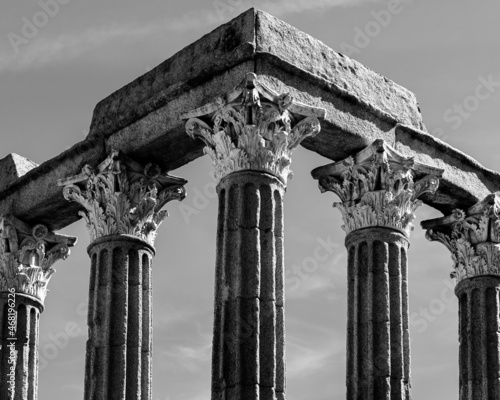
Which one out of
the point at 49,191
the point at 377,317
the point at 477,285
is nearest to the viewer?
the point at 377,317

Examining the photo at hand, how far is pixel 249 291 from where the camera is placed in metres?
38.2

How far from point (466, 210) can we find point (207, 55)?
8.22 metres

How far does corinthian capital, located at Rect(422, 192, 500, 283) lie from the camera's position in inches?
1791

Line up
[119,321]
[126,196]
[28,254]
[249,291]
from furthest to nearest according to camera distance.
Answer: [28,254] → [126,196] → [119,321] → [249,291]

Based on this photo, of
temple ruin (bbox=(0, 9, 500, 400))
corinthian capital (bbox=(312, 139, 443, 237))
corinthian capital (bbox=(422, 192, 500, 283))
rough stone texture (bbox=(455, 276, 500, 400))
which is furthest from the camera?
corinthian capital (bbox=(422, 192, 500, 283))

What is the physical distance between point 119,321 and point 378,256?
5.79m

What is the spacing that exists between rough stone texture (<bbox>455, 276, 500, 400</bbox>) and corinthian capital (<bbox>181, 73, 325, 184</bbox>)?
25.5 feet

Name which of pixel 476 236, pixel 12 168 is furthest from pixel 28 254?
pixel 476 236

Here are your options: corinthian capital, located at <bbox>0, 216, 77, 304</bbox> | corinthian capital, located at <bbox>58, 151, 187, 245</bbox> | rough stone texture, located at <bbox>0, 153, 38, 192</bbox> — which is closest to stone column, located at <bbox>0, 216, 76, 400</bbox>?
corinthian capital, located at <bbox>0, 216, 77, 304</bbox>

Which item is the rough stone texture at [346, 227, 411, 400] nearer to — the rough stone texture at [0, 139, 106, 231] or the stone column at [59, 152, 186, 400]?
the stone column at [59, 152, 186, 400]

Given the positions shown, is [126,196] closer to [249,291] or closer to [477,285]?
[249,291]

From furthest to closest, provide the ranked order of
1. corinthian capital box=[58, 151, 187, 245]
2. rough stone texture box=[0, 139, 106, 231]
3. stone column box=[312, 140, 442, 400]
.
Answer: rough stone texture box=[0, 139, 106, 231] → corinthian capital box=[58, 151, 187, 245] → stone column box=[312, 140, 442, 400]

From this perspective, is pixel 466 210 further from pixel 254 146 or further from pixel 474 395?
pixel 254 146

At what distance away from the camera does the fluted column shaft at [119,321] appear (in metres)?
41.7
